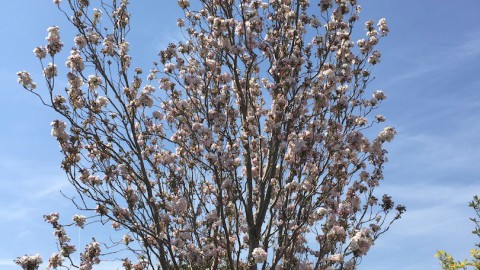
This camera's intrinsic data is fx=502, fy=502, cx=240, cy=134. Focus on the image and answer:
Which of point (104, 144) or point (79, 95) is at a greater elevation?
point (79, 95)

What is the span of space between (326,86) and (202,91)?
2902 mm

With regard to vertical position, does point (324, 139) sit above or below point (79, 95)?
below

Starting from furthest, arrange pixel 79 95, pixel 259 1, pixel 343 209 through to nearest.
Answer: pixel 259 1 → pixel 79 95 → pixel 343 209

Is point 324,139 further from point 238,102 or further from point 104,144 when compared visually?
point 104,144

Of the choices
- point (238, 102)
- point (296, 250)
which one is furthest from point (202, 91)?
point (296, 250)

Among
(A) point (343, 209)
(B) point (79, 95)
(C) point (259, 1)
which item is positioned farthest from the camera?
(C) point (259, 1)

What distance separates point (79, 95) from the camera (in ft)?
35.5

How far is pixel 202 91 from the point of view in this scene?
11.8m

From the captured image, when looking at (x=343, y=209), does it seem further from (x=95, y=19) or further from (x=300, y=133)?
(x=95, y=19)

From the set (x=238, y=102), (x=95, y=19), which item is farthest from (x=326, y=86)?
(x=95, y=19)

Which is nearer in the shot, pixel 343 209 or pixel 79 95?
pixel 343 209

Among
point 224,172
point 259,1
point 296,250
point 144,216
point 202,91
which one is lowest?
point 296,250

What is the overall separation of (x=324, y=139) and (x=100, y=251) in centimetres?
517

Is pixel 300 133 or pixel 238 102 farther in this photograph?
pixel 238 102
